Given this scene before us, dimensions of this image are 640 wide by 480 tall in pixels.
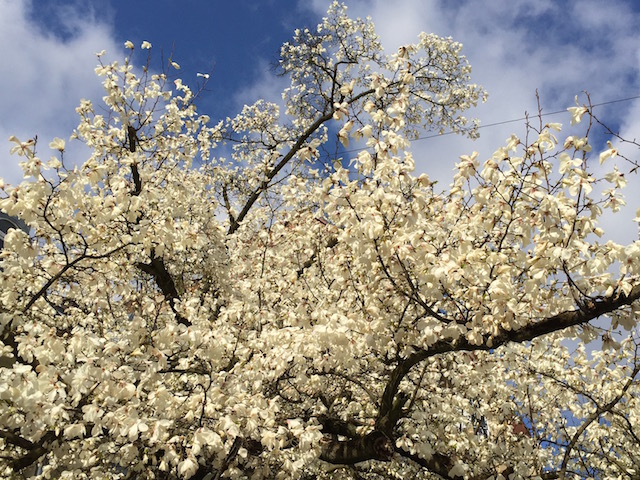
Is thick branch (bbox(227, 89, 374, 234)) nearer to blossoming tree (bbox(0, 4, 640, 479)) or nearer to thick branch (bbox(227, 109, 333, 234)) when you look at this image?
thick branch (bbox(227, 109, 333, 234))

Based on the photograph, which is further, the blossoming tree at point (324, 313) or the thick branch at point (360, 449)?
the thick branch at point (360, 449)

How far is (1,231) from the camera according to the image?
22.7 meters

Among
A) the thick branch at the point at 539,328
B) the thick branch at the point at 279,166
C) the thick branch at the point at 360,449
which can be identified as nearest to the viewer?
the thick branch at the point at 539,328

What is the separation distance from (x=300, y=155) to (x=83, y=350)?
3688 mm

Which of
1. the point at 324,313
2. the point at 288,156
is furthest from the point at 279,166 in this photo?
the point at 324,313

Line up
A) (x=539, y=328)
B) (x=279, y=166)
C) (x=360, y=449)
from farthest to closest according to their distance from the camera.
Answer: (x=279, y=166) → (x=360, y=449) → (x=539, y=328)

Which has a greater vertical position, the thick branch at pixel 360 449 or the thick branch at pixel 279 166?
the thick branch at pixel 279 166

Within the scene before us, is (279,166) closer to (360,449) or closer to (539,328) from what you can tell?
(360,449)

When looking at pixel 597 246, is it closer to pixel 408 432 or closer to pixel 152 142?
pixel 408 432

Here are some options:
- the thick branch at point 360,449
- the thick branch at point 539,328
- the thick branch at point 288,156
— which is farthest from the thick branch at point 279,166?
the thick branch at point 539,328

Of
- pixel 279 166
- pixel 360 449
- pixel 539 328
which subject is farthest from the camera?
pixel 279 166

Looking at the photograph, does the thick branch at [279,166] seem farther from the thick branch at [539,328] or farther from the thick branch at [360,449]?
the thick branch at [539,328]

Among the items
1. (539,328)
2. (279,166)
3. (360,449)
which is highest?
(279,166)

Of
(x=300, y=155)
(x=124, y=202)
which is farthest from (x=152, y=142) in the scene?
(x=300, y=155)
